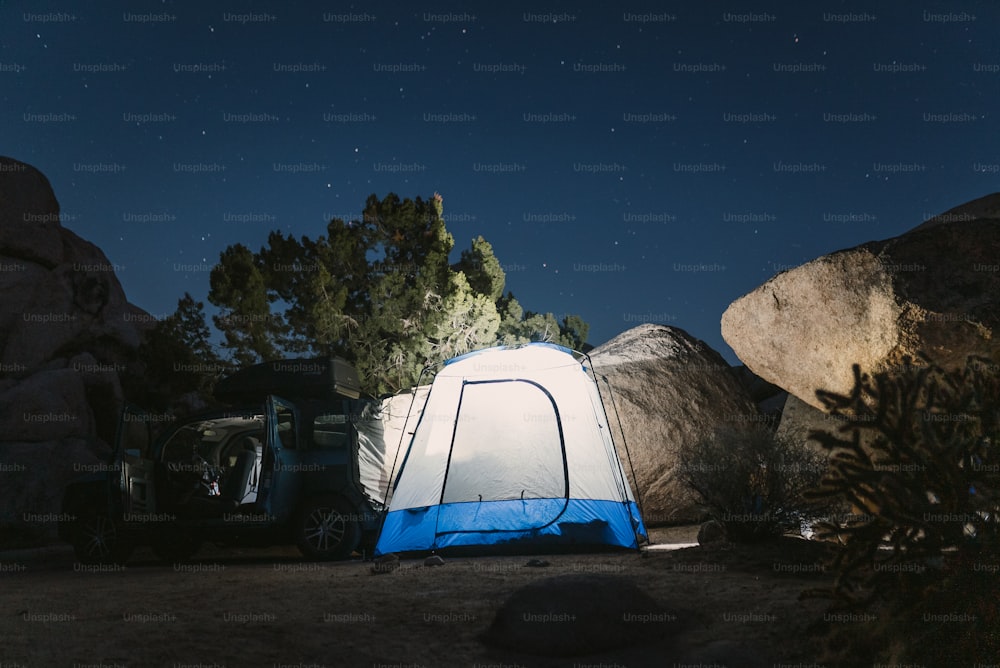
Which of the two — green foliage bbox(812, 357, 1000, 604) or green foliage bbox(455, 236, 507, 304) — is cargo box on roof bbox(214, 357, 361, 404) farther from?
green foliage bbox(455, 236, 507, 304)

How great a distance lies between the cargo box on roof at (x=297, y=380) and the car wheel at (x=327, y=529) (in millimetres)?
1994

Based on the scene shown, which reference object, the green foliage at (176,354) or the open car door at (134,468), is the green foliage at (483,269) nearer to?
the green foliage at (176,354)

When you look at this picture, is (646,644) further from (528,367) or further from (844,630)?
(528,367)

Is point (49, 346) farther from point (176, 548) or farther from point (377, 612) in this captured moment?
point (377, 612)

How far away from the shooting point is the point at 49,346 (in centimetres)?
2470

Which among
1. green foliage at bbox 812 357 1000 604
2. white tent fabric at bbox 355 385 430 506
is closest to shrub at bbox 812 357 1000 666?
green foliage at bbox 812 357 1000 604

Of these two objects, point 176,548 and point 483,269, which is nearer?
point 176,548

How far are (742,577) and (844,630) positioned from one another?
2.40m

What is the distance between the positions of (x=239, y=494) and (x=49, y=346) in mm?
19035

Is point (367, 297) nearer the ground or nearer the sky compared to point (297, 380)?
nearer the sky

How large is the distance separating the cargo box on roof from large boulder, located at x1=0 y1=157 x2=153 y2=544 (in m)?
8.42

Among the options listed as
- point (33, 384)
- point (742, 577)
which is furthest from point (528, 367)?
point (33, 384)

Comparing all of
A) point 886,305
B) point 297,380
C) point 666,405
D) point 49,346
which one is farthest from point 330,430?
point 49,346

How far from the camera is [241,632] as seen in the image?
502 cm
